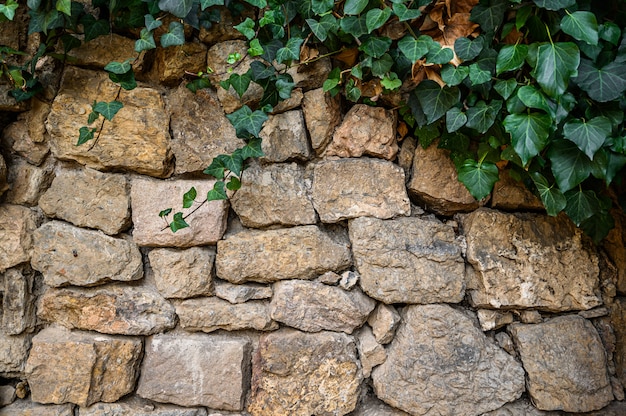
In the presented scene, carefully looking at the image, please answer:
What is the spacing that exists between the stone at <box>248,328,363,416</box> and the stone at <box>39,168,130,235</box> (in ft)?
2.04

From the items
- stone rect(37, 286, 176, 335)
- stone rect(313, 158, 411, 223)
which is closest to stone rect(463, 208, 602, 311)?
stone rect(313, 158, 411, 223)

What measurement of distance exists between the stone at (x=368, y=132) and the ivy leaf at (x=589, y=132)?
477 millimetres

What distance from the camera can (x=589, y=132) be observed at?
124cm

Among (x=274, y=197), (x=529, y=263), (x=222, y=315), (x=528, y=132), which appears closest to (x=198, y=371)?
(x=222, y=315)

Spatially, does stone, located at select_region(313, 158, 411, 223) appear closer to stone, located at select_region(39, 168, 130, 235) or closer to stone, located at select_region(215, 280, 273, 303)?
stone, located at select_region(215, 280, 273, 303)

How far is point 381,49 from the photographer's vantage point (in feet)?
4.42

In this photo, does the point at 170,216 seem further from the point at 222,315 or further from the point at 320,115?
the point at 320,115

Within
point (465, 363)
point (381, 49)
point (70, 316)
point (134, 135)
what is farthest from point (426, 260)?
point (70, 316)

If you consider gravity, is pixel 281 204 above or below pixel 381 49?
below

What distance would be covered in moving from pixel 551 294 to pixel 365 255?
Answer: 22.2 inches

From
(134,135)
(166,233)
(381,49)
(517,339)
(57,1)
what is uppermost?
(57,1)

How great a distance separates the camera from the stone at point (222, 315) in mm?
1501

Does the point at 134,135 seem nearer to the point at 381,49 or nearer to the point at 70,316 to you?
the point at 70,316

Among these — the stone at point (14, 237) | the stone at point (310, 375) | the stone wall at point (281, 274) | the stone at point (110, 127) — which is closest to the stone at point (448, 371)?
the stone wall at point (281, 274)
